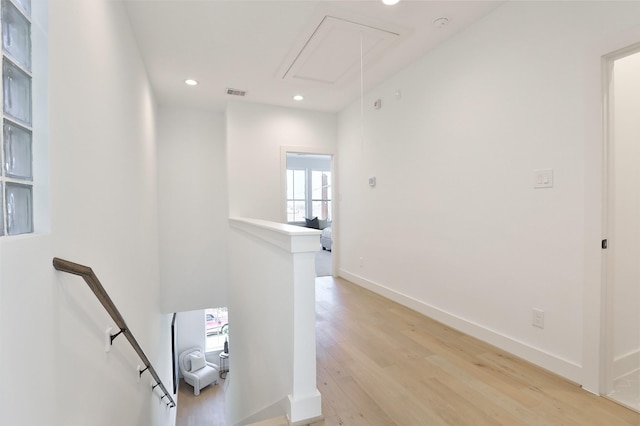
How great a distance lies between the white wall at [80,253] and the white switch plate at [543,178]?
272 centimetres

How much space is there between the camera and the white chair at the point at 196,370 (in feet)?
21.8

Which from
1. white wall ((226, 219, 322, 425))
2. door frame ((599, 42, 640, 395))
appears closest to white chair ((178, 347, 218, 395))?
white wall ((226, 219, 322, 425))

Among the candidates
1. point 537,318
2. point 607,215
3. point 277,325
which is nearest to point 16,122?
point 277,325

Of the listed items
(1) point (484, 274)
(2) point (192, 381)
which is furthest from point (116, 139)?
(2) point (192, 381)

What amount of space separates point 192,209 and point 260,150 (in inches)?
61.1

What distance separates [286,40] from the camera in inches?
110

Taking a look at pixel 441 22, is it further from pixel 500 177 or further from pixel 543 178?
pixel 543 178

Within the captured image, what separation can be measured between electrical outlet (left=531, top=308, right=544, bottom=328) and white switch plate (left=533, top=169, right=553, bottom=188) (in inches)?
34.9

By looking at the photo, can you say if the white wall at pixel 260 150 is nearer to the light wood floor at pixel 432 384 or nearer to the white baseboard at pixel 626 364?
the light wood floor at pixel 432 384

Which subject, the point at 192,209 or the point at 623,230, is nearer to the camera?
the point at 623,230

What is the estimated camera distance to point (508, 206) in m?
2.30

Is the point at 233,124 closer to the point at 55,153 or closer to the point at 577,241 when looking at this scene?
the point at 55,153

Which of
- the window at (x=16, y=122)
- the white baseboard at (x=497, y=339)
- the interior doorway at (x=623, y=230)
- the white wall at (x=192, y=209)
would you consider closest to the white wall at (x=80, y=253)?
the window at (x=16, y=122)

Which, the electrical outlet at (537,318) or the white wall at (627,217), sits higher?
the white wall at (627,217)
